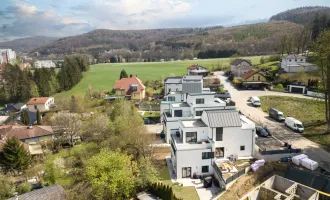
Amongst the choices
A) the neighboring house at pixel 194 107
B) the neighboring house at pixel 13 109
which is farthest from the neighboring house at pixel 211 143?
the neighboring house at pixel 13 109

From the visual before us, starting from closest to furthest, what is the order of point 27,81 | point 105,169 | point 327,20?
1. point 105,169
2. point 27,81
3. point 327,20

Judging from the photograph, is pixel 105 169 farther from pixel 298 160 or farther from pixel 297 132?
pixel 297 132

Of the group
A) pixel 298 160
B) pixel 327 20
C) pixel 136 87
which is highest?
pixel 327 20

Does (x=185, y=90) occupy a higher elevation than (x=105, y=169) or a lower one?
higher

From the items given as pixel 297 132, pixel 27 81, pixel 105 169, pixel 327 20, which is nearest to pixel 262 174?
pixel 297 132

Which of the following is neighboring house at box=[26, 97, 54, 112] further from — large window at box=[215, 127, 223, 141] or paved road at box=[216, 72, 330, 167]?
large window at box=[215, 127, 223, 141]

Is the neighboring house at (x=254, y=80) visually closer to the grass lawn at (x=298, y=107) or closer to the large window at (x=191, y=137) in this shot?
the grass lawn at (x=298, y=107)
